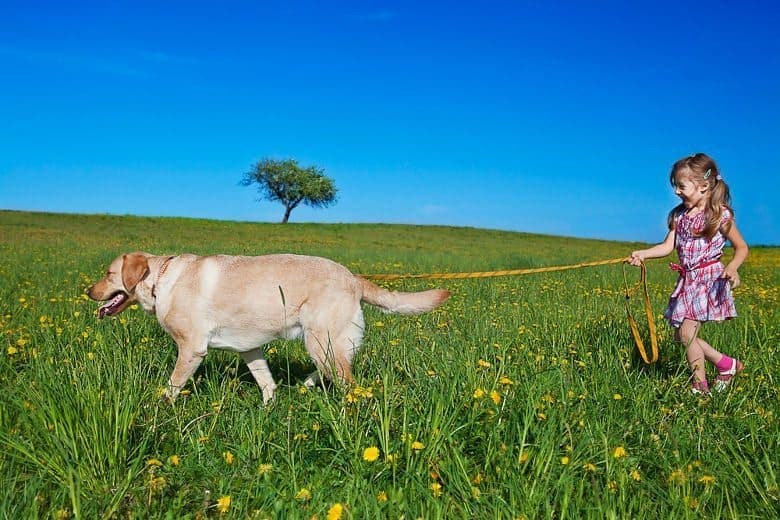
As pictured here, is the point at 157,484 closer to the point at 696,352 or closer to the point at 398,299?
the point at 398,299

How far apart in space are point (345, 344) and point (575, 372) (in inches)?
71.9

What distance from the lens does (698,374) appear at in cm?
516

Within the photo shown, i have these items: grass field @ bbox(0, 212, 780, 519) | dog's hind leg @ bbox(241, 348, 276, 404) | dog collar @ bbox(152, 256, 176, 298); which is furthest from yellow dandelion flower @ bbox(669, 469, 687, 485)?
dog collar @ bbox(152, 256, 176, 298)

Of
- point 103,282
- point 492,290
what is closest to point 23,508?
point 103,282

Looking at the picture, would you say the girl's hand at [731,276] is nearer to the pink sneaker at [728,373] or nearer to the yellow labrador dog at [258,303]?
the pink sneaker at [728,373]

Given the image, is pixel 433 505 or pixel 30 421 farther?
pixel 30 421

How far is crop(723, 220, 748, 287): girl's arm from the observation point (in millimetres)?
5102

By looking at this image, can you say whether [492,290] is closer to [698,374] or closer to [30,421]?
[698,374]

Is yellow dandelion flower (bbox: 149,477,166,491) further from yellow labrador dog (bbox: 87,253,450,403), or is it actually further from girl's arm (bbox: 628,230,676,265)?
girl's arm (bbox: 628,230,676,265)

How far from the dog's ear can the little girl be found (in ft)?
13.7

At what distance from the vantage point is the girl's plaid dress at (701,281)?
17.0 feet

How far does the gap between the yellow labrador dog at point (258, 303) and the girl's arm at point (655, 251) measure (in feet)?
5.19

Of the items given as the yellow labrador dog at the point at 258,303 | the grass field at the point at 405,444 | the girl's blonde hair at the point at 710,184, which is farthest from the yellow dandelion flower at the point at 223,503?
the girl's blonde hair at the point at 710,184

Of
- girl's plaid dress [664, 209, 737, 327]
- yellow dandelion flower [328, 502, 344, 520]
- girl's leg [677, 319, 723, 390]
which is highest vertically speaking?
girl's plaid dress [664, 209, 737, 327]
